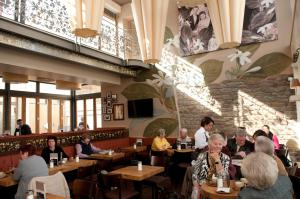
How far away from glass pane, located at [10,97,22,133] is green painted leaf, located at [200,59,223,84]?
765 cm

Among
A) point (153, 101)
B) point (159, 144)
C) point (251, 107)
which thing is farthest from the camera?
point (153, 101)

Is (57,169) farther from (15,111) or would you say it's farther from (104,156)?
(15,111)

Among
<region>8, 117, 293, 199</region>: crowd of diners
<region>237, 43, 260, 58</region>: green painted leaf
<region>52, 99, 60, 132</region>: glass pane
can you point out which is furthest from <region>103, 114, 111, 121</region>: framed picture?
<region>237, 43, 260, 58</region>: green painted leaf

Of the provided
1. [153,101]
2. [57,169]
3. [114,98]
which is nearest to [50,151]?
[57,169]

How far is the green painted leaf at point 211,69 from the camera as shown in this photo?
26.6ft

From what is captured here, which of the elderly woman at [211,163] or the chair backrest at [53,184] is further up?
the elderly woman at [211,163]

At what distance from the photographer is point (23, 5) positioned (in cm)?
561

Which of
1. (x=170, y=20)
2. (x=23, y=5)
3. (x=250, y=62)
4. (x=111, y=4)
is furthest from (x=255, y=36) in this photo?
(x=23, y=5)

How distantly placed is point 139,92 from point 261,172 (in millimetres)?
8001

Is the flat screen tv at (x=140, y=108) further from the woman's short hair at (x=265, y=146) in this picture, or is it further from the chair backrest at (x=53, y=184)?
the woman's short hair at (x=265, y=146)

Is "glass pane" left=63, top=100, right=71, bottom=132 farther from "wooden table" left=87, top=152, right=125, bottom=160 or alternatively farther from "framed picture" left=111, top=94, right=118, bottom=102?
"wooden table" left=87, top=152, right=125, bottom=160

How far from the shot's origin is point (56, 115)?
486 inches

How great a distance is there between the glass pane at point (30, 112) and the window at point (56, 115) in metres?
1.09

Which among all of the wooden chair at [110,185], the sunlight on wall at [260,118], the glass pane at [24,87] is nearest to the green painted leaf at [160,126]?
the sunlight on wall at [260,118]
